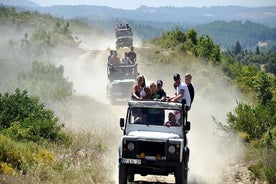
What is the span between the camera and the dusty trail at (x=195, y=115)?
40.3 feet

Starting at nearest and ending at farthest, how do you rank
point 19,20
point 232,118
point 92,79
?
point 232,118 → point 92,79 → point 19,20

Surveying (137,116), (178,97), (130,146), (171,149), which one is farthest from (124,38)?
(171,149)

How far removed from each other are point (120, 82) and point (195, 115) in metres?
4.45

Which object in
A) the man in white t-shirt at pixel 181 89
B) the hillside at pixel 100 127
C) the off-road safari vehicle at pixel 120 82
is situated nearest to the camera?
the hillside at pixel 100 127

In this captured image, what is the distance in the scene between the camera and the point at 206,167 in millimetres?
12633

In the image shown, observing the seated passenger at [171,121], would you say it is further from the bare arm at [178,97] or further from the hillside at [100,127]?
the hillside at [100,127]

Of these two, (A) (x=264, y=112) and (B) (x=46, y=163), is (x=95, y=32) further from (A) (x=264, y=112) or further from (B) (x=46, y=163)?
(B) (x=46, y=163)

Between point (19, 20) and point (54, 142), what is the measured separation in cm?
5190

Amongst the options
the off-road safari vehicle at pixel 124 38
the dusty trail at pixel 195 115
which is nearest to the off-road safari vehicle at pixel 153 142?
the dusty trail at pixel 195 115

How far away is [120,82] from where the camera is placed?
2239cm

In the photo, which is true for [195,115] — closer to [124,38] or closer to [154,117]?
[154,117]

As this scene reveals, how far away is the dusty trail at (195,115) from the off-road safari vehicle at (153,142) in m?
1.08

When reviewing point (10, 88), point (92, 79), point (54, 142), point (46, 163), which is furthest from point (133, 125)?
point (92, 79)

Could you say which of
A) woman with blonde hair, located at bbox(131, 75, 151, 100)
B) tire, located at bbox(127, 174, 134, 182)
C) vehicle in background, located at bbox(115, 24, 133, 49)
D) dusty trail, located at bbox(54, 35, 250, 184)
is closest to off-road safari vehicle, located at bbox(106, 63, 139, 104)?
dusty trail, located at bbox(54, 35, 250, 184)
